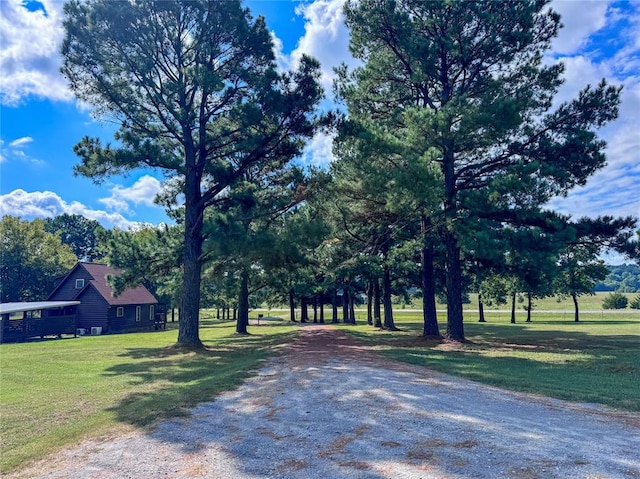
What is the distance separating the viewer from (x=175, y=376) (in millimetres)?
10852

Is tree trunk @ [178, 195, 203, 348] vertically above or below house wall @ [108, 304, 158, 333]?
above

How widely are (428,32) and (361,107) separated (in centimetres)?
402

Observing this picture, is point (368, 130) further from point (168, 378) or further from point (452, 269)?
point (168, 378)

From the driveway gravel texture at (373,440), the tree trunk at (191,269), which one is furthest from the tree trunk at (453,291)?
the tree trunk at (191,269)

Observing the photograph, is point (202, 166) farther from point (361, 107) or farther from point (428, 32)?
point (428, 32)

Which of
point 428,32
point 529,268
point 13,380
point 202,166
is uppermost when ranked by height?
point 428,32

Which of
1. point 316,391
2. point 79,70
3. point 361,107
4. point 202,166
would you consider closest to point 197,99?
point 202,166

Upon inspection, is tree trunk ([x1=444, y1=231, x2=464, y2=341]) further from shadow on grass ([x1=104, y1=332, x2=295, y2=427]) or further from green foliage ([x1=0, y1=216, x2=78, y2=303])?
green foliage ([x1=0, y1=216, x2=78, y2=303])

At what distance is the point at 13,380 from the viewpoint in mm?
10539

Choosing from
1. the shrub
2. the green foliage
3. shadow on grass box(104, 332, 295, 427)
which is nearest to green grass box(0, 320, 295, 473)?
shadow on grass box(104, 332, 295, 427)

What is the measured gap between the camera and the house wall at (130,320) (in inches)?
1251

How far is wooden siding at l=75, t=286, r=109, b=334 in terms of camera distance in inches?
1228

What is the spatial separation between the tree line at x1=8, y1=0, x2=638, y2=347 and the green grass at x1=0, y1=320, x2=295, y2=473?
13.1 ft

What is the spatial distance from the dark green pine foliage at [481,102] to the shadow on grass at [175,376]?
29.2 feet
